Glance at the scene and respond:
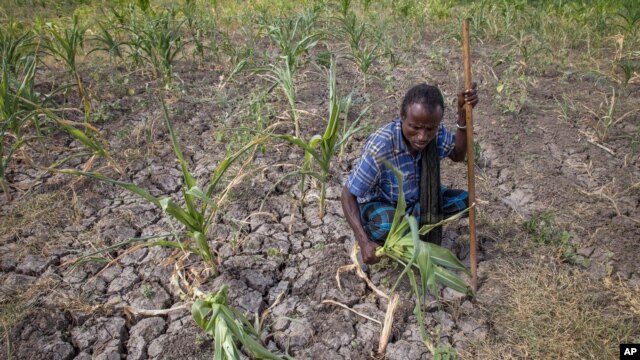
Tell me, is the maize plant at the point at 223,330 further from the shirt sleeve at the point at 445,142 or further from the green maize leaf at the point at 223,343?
the shirt sleeve at the point at 445,142

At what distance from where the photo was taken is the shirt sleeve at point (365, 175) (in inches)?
80.1

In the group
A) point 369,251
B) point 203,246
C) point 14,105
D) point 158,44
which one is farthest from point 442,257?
point 158,44

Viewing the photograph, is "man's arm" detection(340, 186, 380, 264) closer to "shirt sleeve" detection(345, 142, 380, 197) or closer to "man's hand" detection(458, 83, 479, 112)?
"shirt sleeve" detection(345, 142, 380, 197)

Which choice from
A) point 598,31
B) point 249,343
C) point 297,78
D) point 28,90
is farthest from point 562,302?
point 598,31

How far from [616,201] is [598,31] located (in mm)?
2463

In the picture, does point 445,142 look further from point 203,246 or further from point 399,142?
point 203,246

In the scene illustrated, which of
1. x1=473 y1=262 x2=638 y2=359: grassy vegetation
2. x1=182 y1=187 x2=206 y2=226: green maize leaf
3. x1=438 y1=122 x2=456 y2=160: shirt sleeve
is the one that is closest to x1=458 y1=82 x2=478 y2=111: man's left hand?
x1=438 y1=122 x2=456 y2=160: shirt sleeve

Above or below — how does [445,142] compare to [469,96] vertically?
below

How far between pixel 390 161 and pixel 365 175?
130 mm

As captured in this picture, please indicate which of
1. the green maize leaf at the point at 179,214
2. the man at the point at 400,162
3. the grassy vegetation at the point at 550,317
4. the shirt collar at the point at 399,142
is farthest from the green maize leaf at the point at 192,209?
the grassy vegetation at the point at 550,317

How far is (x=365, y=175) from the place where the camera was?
205cm

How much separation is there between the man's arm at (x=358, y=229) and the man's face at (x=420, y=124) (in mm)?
362

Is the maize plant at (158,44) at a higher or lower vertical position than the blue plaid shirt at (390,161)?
higher

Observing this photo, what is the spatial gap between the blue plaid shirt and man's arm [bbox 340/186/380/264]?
0.04 m
